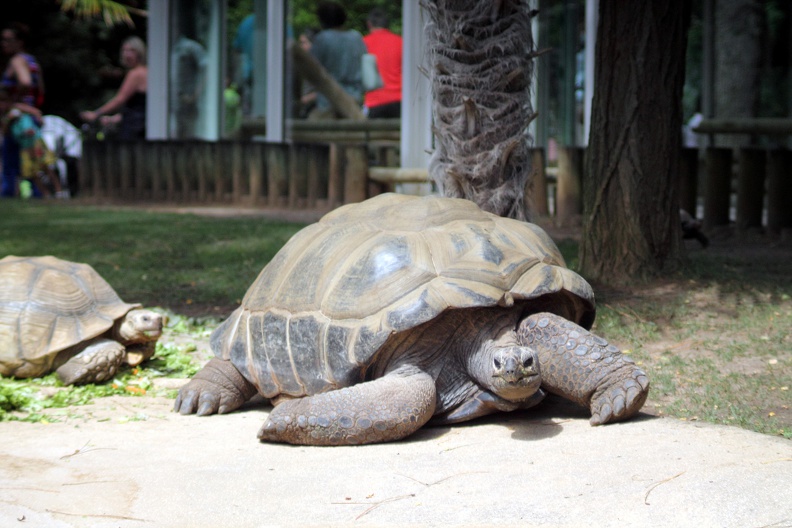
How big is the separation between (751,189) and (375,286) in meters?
5.65

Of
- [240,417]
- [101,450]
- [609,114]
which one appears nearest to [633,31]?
[609,114]

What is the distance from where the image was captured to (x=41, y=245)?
8062 mm

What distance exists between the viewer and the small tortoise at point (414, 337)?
3484mm

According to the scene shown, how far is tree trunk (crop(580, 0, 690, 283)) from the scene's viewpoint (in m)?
5.71

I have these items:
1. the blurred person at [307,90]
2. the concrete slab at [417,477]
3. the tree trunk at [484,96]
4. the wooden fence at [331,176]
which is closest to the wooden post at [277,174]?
the wooden fence at [331,176]

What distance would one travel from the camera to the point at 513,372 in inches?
132

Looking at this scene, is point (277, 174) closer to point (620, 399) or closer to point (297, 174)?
point (297, 174)

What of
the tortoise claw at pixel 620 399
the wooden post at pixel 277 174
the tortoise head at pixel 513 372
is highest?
the wooden post at pixel 277 174

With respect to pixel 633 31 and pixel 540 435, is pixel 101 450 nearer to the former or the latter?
pixel 540 435

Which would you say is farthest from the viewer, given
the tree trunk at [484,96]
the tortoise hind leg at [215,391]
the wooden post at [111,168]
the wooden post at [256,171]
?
the wooden post at [111,168]

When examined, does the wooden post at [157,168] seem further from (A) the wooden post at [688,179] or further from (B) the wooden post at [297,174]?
(A) the wooden post at [688,179]

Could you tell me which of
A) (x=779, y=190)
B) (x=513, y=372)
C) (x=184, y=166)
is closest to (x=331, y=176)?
(x=184, y=166)

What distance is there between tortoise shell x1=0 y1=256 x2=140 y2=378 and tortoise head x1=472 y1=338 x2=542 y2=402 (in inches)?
83.1

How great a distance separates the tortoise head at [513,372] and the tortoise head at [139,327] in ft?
6.26
